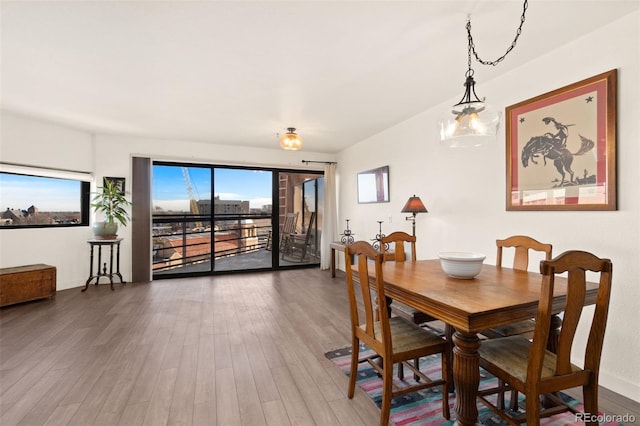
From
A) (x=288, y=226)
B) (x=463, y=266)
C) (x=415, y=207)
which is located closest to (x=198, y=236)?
(x=288, y=226)

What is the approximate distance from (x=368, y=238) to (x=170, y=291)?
10.8 ft

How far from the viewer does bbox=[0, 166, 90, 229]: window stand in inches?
160

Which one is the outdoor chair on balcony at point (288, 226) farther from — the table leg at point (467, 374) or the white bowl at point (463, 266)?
the table leg at point (467, 374)

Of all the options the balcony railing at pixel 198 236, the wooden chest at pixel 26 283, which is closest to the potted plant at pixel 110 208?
the balcony railing at pixel 198 236

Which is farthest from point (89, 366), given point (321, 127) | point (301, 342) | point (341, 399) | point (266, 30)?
point (321, 127)

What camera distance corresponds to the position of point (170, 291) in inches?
175

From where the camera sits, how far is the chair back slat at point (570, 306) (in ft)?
4.00

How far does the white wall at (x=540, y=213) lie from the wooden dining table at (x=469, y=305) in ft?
2.20

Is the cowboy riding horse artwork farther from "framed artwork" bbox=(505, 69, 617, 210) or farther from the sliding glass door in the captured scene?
the sliding glass door

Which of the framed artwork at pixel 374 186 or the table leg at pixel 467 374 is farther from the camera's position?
the framed artwork at pixel 374 186

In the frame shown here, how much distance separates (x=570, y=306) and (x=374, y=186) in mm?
3729

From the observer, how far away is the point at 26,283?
3.76 meters

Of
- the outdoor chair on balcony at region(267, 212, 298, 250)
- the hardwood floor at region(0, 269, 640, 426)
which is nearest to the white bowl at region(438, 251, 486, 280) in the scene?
the hardwood floor at region(0, 269, 640, 426)

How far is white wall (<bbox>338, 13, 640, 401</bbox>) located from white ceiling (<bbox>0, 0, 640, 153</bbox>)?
15cm
